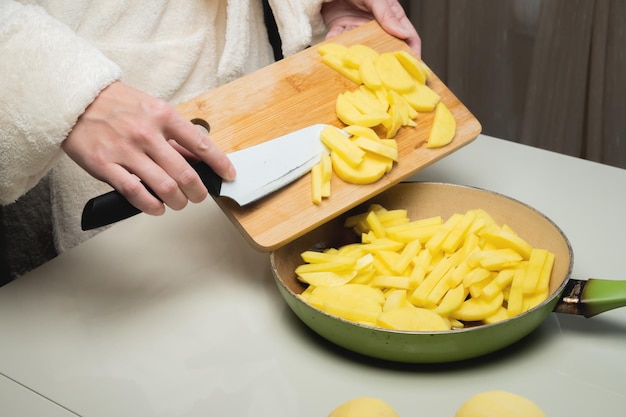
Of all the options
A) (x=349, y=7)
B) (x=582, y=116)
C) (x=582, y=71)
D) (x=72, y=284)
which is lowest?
(x=582, y=116)

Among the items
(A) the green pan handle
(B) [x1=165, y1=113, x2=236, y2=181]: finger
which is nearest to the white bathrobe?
(B) [x1=165, y1=113, x2=236, y2=181]: finger

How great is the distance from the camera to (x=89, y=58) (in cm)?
98

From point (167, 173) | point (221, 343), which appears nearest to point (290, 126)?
point (167, 173)

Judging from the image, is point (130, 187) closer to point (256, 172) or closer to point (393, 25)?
point (256, 172)

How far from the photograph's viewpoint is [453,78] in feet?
7.48

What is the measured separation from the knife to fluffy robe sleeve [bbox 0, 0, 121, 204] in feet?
0.37

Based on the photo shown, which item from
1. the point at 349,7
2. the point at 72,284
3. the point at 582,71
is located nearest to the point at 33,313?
the point at 72,284

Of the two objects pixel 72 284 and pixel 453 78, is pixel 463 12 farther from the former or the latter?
pixel 72 284

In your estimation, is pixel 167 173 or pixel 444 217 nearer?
pixel 167 173

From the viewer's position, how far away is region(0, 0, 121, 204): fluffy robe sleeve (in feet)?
3.15

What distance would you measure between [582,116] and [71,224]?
1.36m

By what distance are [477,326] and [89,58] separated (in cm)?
59

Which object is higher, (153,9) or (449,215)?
(153,9)

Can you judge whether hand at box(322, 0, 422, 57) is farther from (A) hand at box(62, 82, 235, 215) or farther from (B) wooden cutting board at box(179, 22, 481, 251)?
(A) hand at box(62, 82, 235, 215)
